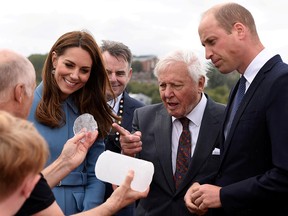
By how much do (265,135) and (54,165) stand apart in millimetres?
1492

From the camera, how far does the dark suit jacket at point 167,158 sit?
4438mm

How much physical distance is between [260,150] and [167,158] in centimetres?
105

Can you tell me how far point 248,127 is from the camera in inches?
145

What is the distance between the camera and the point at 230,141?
377 cm

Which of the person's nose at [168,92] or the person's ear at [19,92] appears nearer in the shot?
the person's ear at [19,92]

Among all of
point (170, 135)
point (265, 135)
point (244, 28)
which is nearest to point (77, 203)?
point (170, 135)

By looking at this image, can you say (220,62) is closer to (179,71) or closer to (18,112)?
(179,71)

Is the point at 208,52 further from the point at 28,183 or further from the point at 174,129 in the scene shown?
the point at 28,183

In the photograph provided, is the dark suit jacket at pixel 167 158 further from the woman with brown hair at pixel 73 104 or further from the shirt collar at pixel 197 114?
the woman with brown hair at pixel 73 104

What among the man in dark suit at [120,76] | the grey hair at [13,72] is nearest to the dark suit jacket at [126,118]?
the man in dark suit at [120,76]

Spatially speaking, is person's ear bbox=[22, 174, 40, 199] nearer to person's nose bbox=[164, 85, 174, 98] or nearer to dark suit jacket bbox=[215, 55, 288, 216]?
dark suit jacket bbox=[215, 55, 288, 216]

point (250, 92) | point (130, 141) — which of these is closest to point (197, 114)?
point (130, 141)

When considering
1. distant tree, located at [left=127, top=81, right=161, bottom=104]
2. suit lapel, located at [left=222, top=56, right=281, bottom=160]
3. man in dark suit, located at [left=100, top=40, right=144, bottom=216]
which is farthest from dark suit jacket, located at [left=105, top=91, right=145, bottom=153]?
distant tree, located at [left=127, top=81, right=161, bottom=104]

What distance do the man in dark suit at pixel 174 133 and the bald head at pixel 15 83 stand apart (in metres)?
1.34
